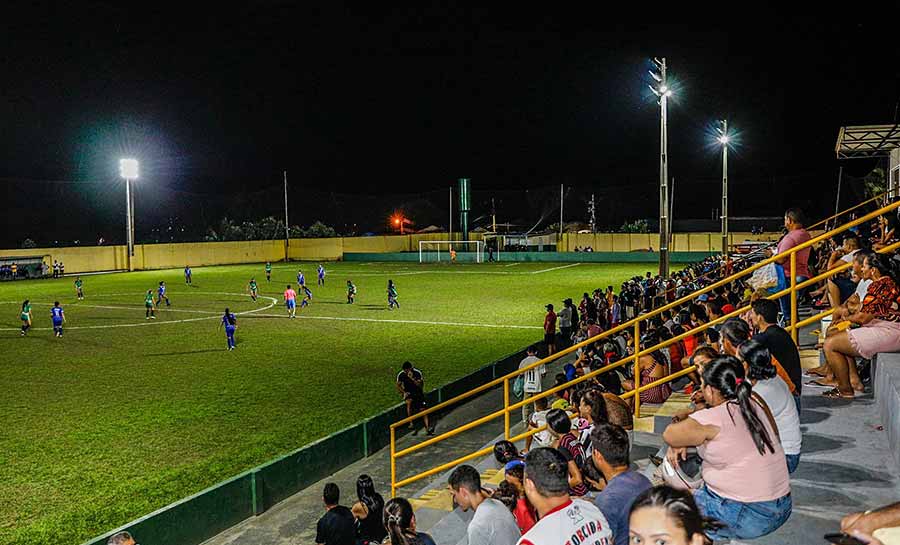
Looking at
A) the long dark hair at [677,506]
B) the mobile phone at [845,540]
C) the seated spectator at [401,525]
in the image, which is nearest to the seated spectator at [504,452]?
the seated spectator at [401,525]

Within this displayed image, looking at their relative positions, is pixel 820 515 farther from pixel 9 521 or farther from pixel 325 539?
pixel 9 521

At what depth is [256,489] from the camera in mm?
10484

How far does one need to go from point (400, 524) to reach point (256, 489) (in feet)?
17.3

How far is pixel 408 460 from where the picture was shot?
12945 mm

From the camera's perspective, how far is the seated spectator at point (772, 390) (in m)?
5.39

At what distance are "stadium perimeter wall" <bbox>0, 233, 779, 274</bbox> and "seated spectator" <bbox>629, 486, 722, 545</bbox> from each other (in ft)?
204

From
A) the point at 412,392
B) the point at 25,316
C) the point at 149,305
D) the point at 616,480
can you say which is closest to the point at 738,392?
the point at 616,480

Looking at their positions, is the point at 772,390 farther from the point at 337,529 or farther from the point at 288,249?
the point at 288,249

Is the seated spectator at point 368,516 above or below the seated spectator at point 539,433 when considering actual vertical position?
below

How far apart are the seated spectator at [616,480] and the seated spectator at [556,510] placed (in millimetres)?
440

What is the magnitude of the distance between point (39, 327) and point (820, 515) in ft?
104

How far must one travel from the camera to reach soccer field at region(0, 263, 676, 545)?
38.4ft

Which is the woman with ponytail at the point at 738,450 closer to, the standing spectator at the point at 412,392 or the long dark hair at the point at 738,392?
the long dark hair at the point at 738,392

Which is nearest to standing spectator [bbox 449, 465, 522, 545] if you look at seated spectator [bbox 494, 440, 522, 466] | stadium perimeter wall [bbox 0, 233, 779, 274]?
seated spectator [bbox 494, 440, 522, 466]
